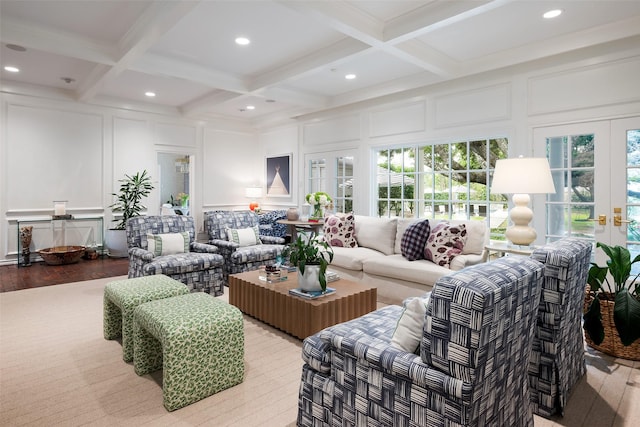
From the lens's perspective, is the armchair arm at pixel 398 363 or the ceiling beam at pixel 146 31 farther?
the ceiling beam at pixel 146 31

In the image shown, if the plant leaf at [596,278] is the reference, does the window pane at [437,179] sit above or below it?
above

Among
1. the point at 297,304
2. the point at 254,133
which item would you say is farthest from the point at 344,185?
the point at 297,304

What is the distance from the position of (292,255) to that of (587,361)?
2.29 m

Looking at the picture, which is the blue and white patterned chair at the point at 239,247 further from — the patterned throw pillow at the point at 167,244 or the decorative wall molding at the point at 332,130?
the decorative wall molding at the point at 332,130

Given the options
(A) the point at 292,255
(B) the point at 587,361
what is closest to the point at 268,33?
(A) the point at 292,255

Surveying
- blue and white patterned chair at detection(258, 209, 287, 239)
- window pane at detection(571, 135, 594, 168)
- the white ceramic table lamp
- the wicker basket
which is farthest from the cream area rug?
window pane at detection(571, 135, 594, 168)

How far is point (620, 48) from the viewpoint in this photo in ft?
11.8

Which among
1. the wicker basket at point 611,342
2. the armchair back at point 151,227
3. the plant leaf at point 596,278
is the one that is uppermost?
the armchair back at point 151,227

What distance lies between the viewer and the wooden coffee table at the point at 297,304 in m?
2.84

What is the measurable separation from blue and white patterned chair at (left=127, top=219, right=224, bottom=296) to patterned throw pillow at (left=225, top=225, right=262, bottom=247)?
1.36 feet

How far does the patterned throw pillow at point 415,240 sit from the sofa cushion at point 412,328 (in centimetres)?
246

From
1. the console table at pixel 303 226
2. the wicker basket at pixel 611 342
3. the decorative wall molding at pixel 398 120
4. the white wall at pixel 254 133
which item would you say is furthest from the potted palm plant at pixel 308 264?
the decorative wall molding at pixel 398 120

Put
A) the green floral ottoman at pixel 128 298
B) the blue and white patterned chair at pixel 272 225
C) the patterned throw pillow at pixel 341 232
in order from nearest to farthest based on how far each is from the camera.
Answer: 1. the green floral ottoman at pixel 128 298
2. the patterned throw pillow at pixel 341 232
3. the blue and white patterned chair at pixel 272 225

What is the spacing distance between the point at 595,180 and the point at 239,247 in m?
4.07
